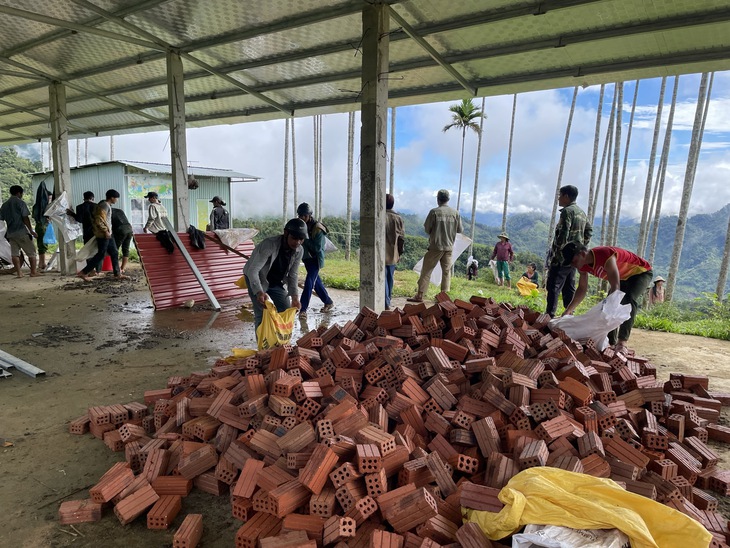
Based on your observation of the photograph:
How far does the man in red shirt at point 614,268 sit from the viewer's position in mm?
4949

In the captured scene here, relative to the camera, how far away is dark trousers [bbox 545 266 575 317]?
6.30 meters

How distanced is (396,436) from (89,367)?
4.12 metres

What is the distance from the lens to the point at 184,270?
8836mm

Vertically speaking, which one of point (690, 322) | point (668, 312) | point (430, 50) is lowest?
point (668, 312)

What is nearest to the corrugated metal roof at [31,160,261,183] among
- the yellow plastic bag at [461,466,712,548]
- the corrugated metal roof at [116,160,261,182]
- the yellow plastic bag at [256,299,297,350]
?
the corrugated metal roof at [116,160,261,182]

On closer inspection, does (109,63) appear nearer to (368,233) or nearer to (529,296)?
(368,233)

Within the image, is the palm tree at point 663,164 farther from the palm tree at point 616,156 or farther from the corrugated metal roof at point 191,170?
the corrugated metal roof at point 191,170

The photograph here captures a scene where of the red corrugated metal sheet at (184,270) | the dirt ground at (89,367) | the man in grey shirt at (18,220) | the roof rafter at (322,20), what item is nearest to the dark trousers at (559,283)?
the dirt ground at (89,367)

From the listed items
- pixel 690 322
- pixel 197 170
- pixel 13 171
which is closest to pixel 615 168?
pixel 690 322

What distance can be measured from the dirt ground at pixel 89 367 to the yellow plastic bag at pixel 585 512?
1545 millimetres

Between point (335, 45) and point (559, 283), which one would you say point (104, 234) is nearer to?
point (335, 45)

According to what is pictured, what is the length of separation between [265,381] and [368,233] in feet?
9.48

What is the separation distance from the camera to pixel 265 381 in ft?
12.1

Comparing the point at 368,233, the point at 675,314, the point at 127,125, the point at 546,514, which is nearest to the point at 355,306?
the point at 368,233
